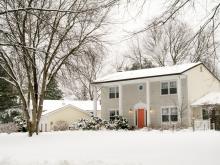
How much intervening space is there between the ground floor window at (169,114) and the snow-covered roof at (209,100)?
5.86ft

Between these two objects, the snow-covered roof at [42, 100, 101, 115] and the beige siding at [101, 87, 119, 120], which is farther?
the snow-covered roof at [42, 100, 101, 115]

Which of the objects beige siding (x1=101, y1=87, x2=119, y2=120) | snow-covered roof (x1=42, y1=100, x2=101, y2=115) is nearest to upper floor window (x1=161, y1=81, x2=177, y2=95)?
beige siding (x1=101, y1=87, x2=119, y2=120)

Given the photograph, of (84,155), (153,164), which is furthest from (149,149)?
(153,164)

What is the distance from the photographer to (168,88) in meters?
36.2

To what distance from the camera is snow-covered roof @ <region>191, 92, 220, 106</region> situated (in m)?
33.4

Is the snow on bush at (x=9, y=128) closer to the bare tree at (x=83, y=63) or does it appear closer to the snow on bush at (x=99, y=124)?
the snow on bush at (x=99, y=124)

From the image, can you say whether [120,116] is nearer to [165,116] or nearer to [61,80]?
[165,116]

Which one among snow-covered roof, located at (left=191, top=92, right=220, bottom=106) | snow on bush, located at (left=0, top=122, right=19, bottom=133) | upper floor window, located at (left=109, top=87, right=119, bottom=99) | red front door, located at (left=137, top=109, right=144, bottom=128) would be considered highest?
upper floor window, located at (left=109, top=87, right=119, bottom=99)

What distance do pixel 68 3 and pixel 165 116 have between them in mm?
16342

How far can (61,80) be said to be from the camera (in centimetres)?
2291

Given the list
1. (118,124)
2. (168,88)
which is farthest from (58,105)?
(168,88)

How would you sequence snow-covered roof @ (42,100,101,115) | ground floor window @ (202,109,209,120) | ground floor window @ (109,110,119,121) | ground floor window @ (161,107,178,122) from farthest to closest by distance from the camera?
snow-covered roof @ (42,100,101,115), ground floor window @ (109,110,119,121), ground floor window @ (161,107,178,122), ground floor window @ (202,109,209,120)

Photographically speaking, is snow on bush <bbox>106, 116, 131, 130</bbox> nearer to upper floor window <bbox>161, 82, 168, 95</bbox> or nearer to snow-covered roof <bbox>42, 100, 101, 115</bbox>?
upper floor window <bbox>161, 82, 168, 95</bbox>

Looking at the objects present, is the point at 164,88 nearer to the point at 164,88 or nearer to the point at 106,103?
the point at 164,88
